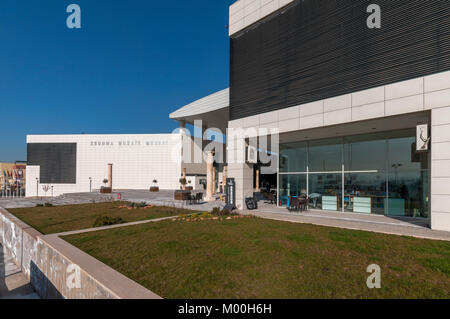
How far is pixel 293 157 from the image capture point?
15.2 meters

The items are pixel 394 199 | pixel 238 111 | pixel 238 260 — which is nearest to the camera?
pixel 238 260

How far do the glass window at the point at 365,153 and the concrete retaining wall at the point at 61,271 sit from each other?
13069mm

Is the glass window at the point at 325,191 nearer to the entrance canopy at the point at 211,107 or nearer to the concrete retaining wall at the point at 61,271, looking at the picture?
the entrance canopy at the point at 211,107

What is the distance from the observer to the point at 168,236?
692 centimetres

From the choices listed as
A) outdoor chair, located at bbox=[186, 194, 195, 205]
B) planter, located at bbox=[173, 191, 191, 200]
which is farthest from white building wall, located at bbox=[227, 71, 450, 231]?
planter, located at bbox=[173, 191, 191, 200]

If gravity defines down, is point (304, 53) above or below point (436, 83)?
above

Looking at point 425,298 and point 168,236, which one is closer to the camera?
point 425,298

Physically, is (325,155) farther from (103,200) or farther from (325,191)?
(103,200)

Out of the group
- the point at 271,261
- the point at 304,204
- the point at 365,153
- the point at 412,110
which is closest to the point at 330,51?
the point at 412,110

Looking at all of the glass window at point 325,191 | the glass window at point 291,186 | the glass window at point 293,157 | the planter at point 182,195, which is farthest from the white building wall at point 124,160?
the glass window at point 325,191
